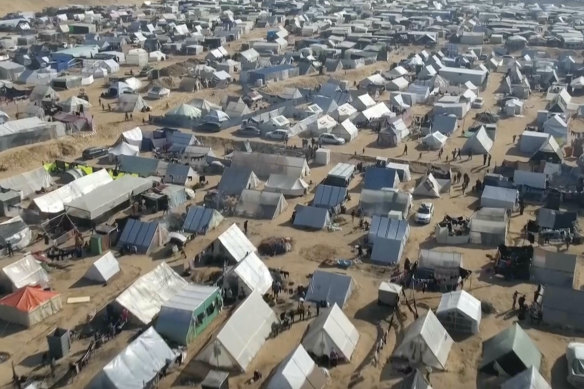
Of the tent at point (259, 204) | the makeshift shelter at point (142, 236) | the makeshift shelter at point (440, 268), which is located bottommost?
the tent at point (259, 204)

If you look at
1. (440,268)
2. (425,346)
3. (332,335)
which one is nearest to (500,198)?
(440,268)

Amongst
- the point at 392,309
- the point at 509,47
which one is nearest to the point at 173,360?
the point at 392,309

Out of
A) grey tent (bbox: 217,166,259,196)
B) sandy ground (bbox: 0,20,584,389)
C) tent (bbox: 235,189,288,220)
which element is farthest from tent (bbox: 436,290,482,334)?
grey tent (bbox: 217,166,259,196)

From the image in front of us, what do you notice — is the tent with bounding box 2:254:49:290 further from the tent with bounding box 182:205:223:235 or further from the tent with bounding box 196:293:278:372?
the tent with bounding box 196:293:278:372

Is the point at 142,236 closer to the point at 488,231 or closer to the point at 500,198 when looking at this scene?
the point at 488,231

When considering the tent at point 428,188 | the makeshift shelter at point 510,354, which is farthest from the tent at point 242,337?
the tent at point 428,188

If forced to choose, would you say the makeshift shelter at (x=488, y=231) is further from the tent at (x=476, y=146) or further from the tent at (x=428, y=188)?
the tent at (x=476, y=146)
